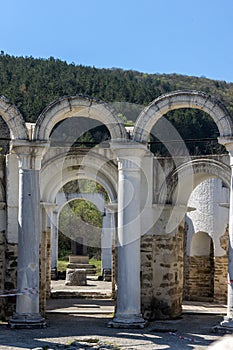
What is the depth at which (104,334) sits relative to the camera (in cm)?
1205

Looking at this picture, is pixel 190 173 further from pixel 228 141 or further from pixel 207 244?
pixel 207 244

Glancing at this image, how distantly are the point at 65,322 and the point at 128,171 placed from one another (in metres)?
3.79

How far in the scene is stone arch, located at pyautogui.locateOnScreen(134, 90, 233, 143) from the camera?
12547 mm

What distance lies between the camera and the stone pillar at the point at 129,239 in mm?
12945

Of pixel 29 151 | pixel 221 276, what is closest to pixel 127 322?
pixel 29 151

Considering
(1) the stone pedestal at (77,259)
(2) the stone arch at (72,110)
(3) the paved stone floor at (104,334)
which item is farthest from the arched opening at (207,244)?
(1) the stone pedestal at (77,259)

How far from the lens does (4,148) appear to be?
42750 millimetres

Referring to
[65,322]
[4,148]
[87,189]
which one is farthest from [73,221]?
[65,322]

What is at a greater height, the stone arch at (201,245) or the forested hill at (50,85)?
the forested hill at (50,85)

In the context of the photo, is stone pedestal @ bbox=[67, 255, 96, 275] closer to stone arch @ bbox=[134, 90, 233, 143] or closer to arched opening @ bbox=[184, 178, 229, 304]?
arched opening @ bbox=[184, 178, 229, 304]

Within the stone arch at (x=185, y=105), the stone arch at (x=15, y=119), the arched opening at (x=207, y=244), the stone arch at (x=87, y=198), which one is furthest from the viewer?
the stone arch at (x=87, y=198)

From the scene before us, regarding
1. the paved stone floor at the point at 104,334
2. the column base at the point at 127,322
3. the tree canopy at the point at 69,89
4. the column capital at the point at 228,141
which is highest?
the tree canopy at the point at 69,89

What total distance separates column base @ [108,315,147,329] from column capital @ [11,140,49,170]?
346 centimetres

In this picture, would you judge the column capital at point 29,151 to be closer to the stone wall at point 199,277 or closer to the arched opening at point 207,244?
the arched opening at point 207,244
